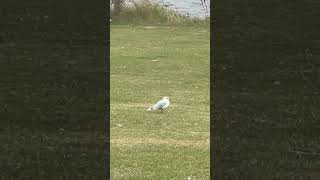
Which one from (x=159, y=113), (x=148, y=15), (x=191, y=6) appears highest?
(x=191, y=6)

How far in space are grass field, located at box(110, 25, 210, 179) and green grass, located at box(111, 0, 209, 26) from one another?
1.98m

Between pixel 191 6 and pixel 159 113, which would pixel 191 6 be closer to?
pixel 191 6

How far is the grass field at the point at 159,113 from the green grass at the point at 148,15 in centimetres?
198

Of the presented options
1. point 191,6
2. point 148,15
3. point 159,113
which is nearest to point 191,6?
point 191,6

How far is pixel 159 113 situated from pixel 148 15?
10654 millimetres

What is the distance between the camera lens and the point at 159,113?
7.37 meters

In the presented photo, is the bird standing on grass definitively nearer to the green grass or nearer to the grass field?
the grass field

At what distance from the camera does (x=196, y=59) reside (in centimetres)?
1234

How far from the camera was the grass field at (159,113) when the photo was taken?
530cm

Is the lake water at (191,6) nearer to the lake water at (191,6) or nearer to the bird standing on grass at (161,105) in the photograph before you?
the lake water at (191,6)

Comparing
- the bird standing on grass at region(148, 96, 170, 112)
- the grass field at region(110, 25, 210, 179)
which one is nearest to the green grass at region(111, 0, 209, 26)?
the grass field at region(110, 25, 210, 179)
